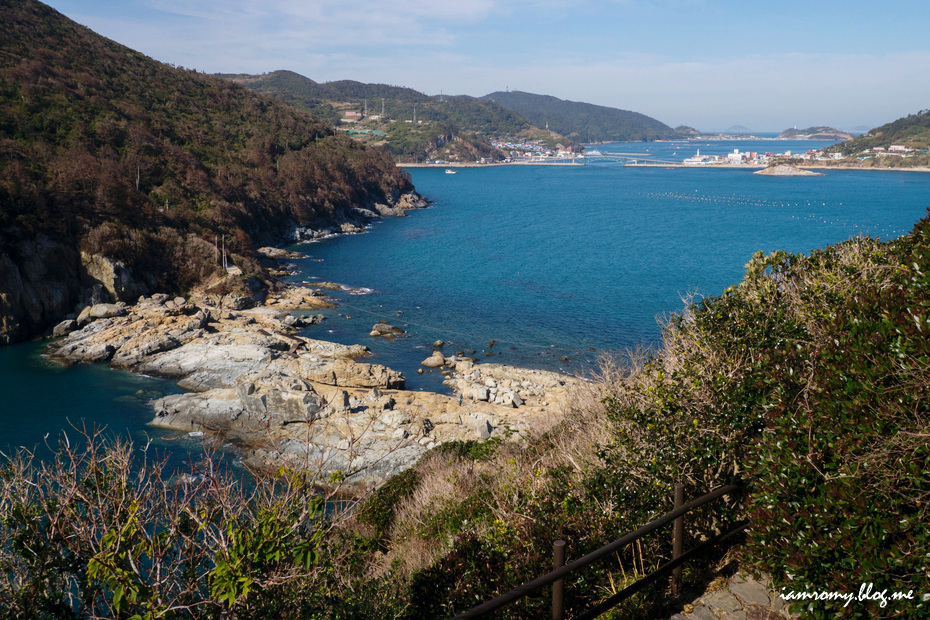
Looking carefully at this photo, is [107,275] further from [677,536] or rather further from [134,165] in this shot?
[677,536]

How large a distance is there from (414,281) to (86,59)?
4629 cm

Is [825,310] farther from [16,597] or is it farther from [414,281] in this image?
[414,281]

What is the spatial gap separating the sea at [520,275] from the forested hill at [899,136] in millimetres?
54359

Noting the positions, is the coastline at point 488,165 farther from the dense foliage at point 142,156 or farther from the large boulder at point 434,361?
the large boulder at point 434,361

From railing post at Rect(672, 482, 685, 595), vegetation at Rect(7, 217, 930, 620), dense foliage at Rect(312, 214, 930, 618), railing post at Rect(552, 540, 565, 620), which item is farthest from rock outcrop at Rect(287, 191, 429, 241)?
railing post at Rect(552, 540, 565, 620)

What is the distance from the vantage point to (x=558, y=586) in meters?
3.89

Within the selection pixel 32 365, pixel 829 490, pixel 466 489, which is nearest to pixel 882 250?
pixel 829 490

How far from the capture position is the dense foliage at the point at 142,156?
37281mm

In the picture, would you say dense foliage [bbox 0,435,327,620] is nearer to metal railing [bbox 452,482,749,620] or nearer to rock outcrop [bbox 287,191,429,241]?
metal railing [bbox 452,482,749,620]

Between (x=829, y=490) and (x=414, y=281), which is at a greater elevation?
(x=829, y=490)

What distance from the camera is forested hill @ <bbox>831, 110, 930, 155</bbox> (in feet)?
467

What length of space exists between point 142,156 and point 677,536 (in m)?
55.2

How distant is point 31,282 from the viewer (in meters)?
31.7

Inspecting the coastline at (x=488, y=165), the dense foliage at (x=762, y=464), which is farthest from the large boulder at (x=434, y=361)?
the coastline at (x=488, y=165)
